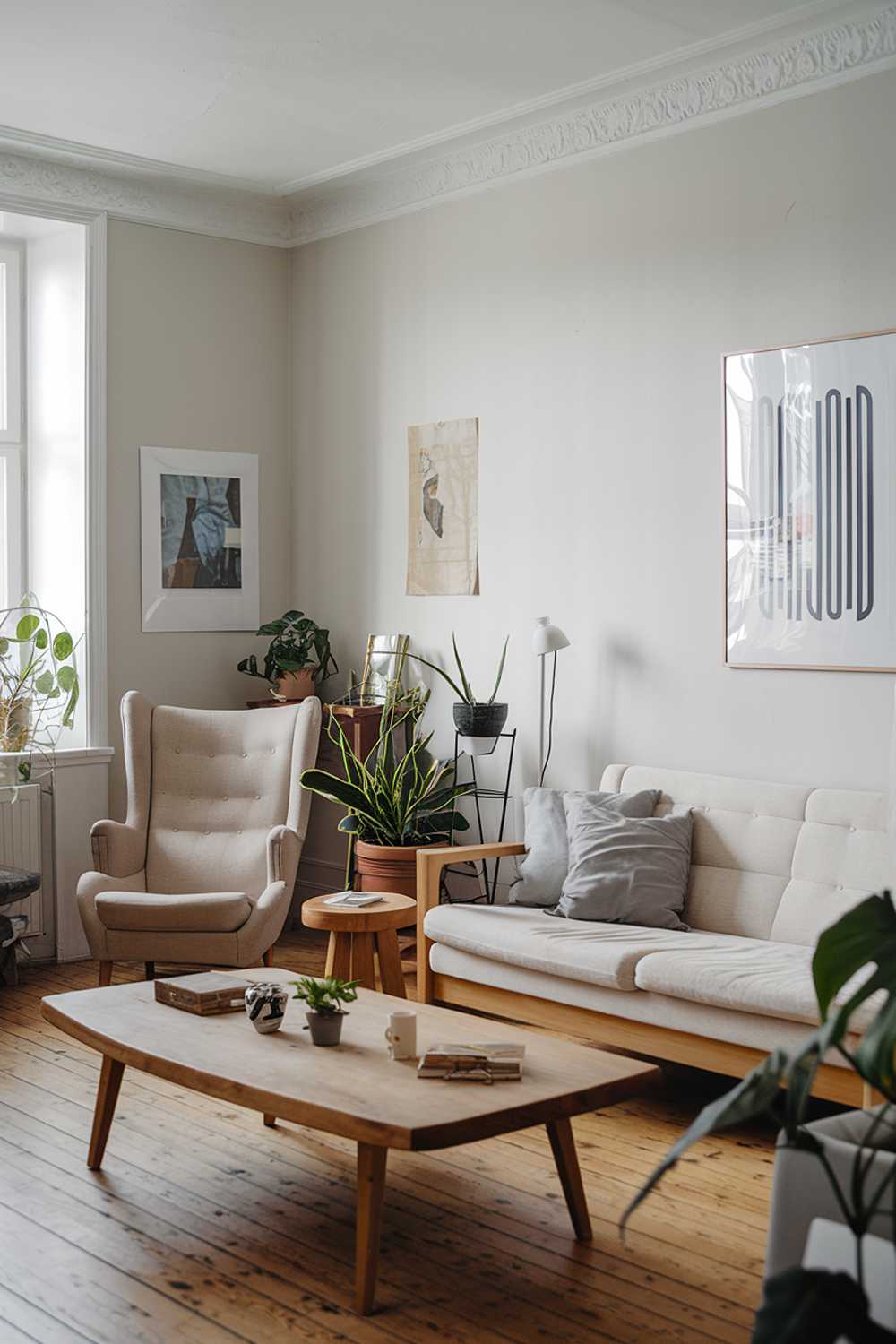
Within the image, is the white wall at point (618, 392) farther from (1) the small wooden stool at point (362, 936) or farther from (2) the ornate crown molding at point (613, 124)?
(1) the small wooden stool at point (362, 936)

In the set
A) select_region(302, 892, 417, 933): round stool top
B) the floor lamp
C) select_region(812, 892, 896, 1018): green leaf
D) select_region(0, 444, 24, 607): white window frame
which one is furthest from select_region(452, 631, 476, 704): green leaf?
select_region(812, 892, 896, 1018): green leaf

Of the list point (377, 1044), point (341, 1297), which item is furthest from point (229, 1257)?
point (377, 1044)

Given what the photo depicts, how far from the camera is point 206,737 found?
5.55m

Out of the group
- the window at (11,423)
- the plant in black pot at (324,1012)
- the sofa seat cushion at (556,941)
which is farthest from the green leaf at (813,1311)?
the window at (11,423)

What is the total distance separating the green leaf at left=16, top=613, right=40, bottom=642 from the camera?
5824 mm

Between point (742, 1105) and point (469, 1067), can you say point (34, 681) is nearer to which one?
point (469, 1067)

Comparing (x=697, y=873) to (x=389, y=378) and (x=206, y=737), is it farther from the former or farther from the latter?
(x=389, y=378)

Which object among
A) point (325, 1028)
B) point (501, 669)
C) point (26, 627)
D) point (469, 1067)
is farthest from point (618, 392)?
point (469, 1067)

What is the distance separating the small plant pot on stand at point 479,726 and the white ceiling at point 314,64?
2175 millimetres

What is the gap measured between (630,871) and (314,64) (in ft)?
9.27

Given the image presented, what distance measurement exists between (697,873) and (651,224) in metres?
2.24

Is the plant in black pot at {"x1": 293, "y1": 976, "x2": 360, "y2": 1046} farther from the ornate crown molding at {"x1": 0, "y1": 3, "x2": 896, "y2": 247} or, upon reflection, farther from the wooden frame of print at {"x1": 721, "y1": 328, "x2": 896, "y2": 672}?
the ornate crown molding at {"x1": 0, "y1": 3, "x2": 896, "y2": 247}

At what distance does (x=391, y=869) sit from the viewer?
5098 millimetres

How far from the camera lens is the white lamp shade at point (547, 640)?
195 inches
